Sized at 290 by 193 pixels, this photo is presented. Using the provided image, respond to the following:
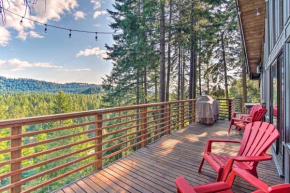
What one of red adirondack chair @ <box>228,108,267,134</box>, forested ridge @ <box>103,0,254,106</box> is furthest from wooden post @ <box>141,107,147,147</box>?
forested ridge @ <box>103,0,254,106</box>

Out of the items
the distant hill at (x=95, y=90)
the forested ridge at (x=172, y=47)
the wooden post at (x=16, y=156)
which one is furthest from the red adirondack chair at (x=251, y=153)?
the distant hill at (x=95, y=90)

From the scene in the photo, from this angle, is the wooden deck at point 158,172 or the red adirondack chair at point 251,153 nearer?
the red adirondack chair at point 251,153

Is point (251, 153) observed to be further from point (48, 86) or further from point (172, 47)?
point (48, 86)

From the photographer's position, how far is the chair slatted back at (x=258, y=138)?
2.07 metres

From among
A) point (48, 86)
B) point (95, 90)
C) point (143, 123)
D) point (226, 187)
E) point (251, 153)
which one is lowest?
point (226, 187)

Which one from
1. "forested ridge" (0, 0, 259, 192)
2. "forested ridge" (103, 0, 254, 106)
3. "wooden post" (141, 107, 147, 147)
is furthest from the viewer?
"forested ridge" (0, 0, 259, 192)

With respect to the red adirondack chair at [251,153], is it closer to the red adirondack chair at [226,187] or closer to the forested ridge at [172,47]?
the red adirondack chair at [226,187]

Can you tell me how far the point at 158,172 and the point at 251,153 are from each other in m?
1.44

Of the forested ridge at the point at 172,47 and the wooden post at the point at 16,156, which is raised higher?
the forested ridge at the point at 172,47

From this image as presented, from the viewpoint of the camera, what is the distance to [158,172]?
279cm

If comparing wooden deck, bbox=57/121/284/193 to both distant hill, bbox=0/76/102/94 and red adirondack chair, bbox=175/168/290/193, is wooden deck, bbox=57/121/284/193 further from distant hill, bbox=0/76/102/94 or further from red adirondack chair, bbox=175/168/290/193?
distant hill, bbox=0/76/102/94

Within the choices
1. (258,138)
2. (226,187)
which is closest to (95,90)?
(258,138)

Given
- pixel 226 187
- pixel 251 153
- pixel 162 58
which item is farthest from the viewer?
pixel 162 58

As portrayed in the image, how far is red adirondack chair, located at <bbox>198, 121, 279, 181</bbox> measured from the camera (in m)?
1.97
